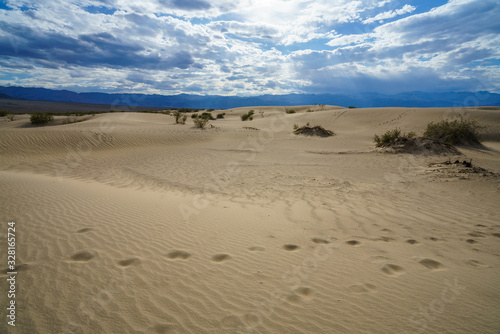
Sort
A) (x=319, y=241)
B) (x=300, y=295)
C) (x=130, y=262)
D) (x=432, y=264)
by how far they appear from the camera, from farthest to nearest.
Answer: (x=319, y=241) < (x=432, y=264) < (x=130, y=262) < (x=300, y=295)

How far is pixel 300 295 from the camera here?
2732 millimetres

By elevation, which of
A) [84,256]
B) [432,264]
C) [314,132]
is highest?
[314,132]

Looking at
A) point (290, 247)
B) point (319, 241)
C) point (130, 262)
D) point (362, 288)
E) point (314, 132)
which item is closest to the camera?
point (362, 288)

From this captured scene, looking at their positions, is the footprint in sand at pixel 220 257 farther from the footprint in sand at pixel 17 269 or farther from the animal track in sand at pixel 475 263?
the animal track in sand at pixel 475 263

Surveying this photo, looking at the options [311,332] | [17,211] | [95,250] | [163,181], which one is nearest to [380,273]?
[311,332]

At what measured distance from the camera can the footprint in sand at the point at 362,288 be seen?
9.20ft

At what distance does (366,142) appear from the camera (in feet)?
53.1

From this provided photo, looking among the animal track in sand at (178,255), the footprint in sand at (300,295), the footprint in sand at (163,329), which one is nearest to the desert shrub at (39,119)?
the animal track in sand at (178,255)

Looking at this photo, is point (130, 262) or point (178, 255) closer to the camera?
point (130, 262)

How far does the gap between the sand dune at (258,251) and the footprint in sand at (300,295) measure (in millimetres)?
22

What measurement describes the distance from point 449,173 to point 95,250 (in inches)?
397

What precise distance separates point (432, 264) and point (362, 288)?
1.35m

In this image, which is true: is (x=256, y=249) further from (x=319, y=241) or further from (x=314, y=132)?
(x=314, y=132)

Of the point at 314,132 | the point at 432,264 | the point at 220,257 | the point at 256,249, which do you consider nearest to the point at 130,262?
the point at 220,257
